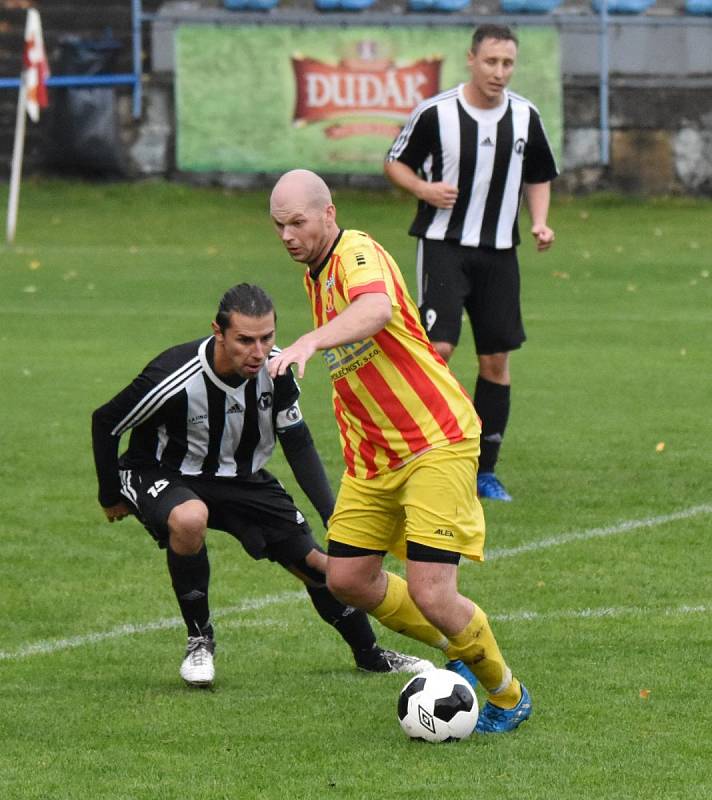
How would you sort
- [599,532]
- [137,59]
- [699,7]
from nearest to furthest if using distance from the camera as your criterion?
1. [599,532]
2. [699,7]
3. [137,59]

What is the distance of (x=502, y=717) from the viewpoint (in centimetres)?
564

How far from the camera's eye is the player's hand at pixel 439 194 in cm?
941

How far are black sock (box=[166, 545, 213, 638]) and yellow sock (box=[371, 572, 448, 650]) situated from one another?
0.72m

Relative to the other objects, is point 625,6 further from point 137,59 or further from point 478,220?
point 478,220

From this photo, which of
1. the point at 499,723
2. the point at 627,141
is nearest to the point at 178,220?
the point at 627,141

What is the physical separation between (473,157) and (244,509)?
3705 mm

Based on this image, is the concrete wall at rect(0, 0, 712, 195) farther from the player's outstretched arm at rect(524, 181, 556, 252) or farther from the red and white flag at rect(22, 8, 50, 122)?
the player's outstretched arm at rect(524, 181, 556, 252)

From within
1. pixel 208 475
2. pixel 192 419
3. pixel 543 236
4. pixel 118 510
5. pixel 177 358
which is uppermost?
pixel 543 236

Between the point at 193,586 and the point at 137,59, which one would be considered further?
the point at 137,59

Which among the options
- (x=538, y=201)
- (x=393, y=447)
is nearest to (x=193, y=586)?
(x=393, y=447)

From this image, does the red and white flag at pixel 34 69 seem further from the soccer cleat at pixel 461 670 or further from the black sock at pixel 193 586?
the soccer cleat at pixel 461 670

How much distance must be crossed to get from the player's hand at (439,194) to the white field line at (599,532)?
1929mm

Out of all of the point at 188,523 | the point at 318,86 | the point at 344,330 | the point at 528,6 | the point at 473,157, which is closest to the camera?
the point at 344,330

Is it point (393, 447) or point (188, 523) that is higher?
point (393, 447)
